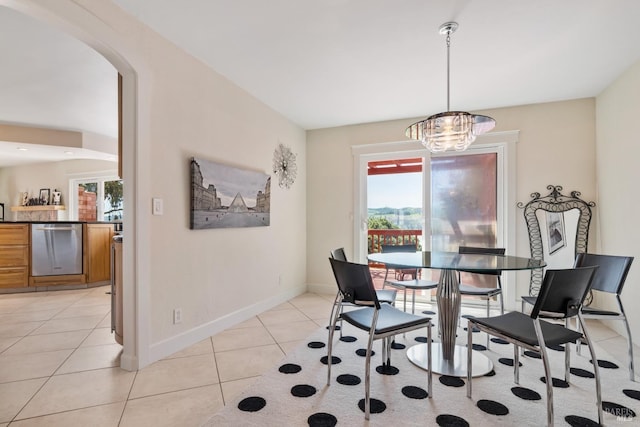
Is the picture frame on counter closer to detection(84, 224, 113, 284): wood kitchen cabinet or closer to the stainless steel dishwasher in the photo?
the stainless steel dishwasher

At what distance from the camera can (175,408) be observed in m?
1.75

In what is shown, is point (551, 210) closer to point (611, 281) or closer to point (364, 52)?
point (611, 281)

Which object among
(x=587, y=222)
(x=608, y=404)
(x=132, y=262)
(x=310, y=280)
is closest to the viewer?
(x=608, y=404)

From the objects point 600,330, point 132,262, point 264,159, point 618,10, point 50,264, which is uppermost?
point 618,10

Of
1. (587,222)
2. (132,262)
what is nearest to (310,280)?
(132,262)

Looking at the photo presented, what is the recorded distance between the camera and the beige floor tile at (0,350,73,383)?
2115mm

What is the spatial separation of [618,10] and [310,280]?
13.1ft

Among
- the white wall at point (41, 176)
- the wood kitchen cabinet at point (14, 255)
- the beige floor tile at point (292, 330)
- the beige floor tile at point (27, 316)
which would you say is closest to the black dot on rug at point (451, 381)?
the beige floor tile at point (292, 330)

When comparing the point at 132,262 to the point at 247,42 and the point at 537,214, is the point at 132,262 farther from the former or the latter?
the point at 537,214

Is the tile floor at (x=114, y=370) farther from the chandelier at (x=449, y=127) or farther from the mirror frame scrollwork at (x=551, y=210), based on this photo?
the chandelier at (x=449, y=127)

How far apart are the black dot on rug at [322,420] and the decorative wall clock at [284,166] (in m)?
2.73

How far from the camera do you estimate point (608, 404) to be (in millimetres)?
1781

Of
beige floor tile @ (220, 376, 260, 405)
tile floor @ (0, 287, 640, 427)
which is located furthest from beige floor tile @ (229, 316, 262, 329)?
beige floor tile @ (220, 376, 260, 405)

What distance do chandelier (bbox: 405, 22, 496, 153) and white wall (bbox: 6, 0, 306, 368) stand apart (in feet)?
5.91
